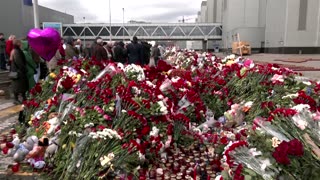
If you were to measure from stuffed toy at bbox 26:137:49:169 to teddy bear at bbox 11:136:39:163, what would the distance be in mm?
78

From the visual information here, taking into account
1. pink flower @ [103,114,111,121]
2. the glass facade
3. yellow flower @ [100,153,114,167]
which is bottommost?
yellow flower @ [100,153,114,167]

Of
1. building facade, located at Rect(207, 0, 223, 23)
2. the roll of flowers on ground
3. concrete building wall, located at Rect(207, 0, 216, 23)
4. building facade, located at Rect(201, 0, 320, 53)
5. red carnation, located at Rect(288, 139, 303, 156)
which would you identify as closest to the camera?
red carnation, located at Rect(288, 139, 303, 156)

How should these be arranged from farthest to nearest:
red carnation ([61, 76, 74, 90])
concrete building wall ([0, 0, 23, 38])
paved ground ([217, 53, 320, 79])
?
concrete building wall ([0, 0, 23, 38]), paved ground ([217, 53, 320, 79]), red carnation ([61, 76, 74, 90])

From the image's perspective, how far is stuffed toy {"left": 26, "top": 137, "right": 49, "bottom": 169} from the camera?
3.77m

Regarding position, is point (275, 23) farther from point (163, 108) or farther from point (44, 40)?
point (163, 108)

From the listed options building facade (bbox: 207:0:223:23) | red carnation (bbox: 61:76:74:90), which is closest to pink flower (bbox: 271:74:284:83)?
red carnation (bbox: 61:76:74:90)

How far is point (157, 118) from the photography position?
455 centimetres

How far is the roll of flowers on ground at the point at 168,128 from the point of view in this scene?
116 inches

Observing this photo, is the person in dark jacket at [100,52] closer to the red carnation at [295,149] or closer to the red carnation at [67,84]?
the red carnation at [67,84]

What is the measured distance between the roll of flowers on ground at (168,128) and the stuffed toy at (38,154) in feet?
0.04

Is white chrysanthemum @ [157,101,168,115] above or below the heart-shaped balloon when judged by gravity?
below

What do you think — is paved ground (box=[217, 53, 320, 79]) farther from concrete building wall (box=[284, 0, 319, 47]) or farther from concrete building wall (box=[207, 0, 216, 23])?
concrete building wall (box=[207, 0, 216, 23])

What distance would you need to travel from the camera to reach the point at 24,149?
13.0 feet

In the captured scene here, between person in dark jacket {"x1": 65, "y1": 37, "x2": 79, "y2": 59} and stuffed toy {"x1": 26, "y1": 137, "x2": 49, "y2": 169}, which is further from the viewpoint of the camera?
person in dark jacket {"x1": 65, "y1": 37, "x2": 79, "y2": 59}
